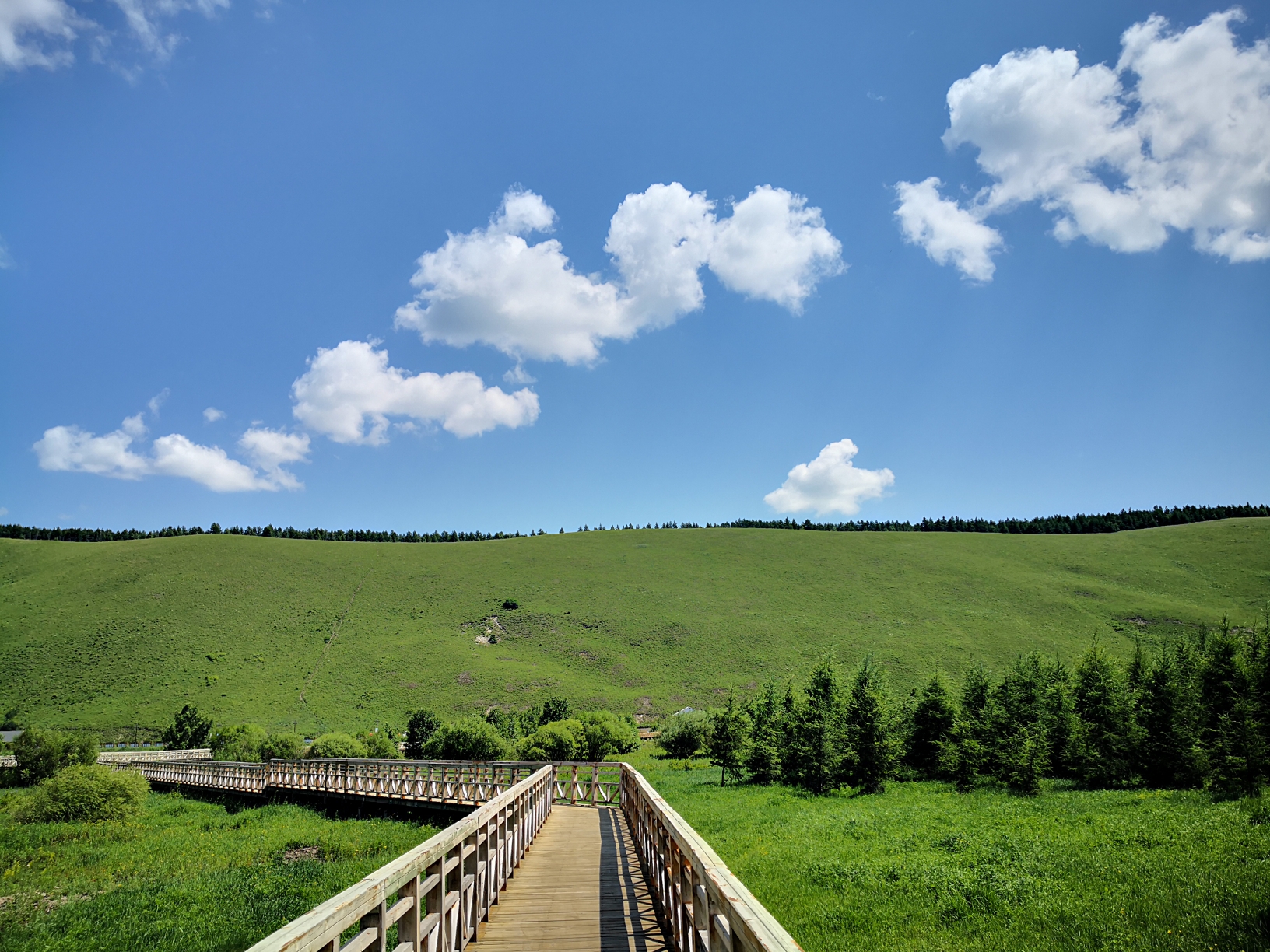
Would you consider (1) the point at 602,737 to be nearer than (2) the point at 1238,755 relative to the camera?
No

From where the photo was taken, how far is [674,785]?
29.9m

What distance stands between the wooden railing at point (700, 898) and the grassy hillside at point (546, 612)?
61.6 meters

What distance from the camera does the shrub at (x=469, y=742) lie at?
3978cm

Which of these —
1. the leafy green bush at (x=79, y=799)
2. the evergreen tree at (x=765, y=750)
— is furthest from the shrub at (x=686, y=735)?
the leafy green bush at (x=79, y=799)

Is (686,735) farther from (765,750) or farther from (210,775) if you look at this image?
(210,775)

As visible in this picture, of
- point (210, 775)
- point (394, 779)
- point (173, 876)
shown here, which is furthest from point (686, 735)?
point (173, 876)

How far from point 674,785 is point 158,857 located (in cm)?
1951

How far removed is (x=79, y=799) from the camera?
23.6m

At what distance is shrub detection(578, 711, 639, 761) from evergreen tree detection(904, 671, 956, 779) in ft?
58.3

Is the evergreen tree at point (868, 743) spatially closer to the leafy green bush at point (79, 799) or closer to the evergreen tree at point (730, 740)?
the evergreen tree at point (730, 740)

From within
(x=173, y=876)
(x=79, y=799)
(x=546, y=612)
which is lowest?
(x=79, y=799)

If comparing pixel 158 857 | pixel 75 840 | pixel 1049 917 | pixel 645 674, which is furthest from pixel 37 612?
pixel 1049 917

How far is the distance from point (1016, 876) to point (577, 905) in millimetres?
7511

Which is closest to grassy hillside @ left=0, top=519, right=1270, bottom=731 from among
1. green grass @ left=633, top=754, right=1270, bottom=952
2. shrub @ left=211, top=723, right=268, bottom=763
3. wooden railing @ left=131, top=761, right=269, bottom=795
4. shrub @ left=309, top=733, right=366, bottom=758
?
shrub @ left=211, top=723, right=268, bottom=763
